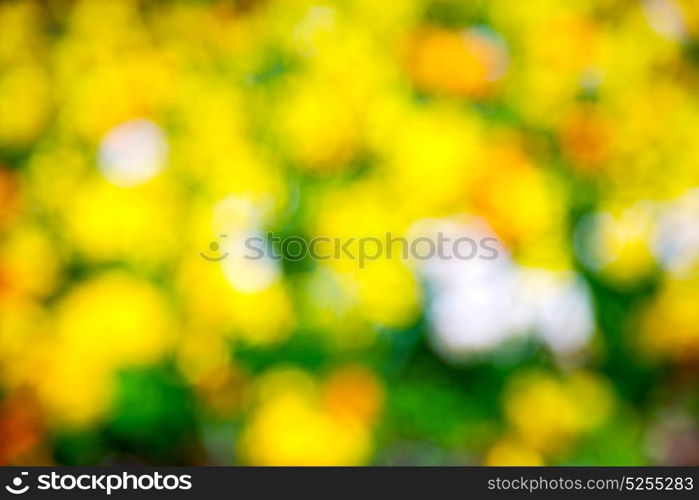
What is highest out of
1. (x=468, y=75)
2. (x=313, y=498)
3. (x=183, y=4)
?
(x=183, y=4)

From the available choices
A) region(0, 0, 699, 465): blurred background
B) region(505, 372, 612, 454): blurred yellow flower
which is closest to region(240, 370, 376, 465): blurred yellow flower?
region(0, 0, 699, 465): blurred background

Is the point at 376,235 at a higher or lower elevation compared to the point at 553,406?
higher

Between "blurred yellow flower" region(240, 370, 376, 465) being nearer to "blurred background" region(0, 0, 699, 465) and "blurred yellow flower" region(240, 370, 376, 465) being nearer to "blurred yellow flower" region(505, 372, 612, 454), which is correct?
"blurred background" region(0, 0, 699, 465)

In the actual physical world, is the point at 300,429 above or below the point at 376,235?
below

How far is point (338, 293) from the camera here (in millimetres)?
812

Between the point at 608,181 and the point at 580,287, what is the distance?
4.7 inches

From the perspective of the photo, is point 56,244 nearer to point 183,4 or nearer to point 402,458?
point 183,4

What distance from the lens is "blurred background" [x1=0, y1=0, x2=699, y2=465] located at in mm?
804

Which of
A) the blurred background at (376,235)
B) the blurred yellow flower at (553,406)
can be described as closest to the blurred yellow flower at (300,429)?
the blurred background at (376,235)

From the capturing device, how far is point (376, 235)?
82 centimetres

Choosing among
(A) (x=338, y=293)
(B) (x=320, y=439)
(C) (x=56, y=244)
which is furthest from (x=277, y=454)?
(C) (x=56, y=244)

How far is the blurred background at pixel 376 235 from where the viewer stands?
0.80 meters

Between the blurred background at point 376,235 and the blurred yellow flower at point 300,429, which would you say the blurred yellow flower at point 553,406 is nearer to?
the blurred background at point 376,235

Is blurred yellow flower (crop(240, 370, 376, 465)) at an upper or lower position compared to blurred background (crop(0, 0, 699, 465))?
lower
